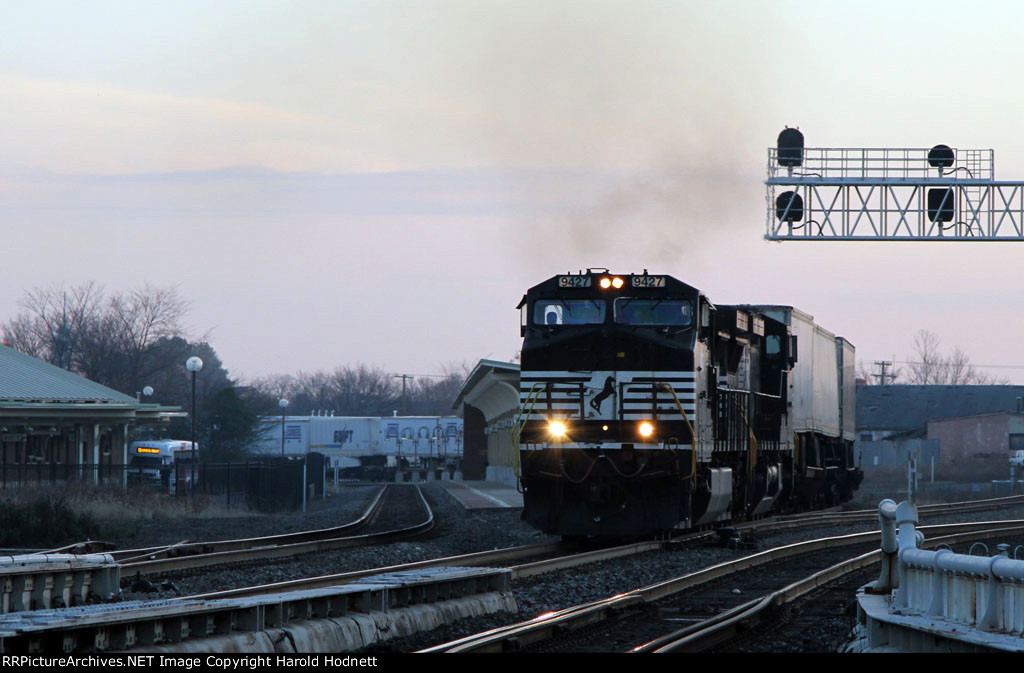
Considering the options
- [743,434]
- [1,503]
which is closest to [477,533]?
[743,434]

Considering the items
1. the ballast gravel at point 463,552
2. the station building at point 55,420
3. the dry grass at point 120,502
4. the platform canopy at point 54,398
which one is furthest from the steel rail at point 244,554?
the platform canopy at point 54,398

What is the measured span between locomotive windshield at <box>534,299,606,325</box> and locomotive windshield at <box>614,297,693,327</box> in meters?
0.30

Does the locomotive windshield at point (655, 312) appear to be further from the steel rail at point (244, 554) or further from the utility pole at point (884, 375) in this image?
the utility pole at point (884, 375)

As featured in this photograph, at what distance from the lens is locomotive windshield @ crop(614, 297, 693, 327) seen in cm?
1805

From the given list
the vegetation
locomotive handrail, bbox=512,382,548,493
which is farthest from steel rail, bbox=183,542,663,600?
the vegetation

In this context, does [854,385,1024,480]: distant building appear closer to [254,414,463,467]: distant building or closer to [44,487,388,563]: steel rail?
[254,414,463,467]: distant building

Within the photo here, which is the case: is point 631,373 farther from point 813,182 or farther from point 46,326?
point 46,326

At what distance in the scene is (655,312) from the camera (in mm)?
18141

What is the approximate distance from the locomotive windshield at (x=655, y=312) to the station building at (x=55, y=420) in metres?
18.3

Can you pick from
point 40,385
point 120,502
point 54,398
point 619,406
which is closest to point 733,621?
point 619,406

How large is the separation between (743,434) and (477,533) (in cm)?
526

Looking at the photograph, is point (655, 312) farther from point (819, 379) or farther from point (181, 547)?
point (819, 379)

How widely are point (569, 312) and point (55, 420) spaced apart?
22939 mm

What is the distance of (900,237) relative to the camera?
27594 mm
